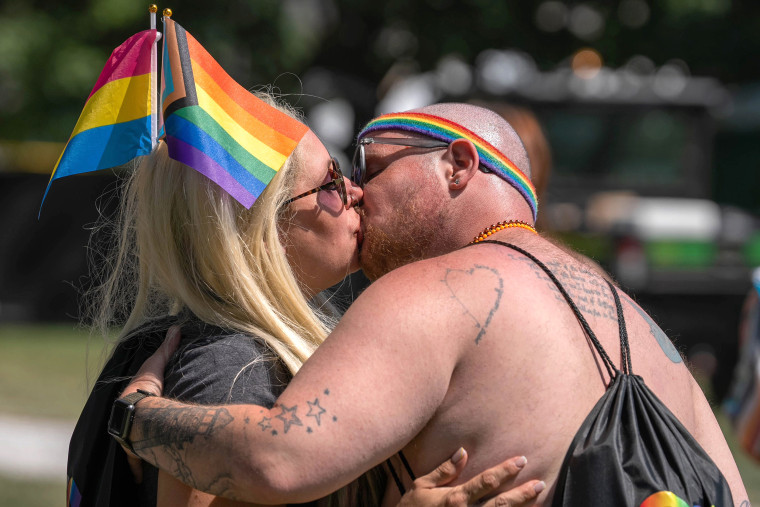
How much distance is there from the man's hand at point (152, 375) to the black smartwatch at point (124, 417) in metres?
0.03

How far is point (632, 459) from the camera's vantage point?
1.98 metres

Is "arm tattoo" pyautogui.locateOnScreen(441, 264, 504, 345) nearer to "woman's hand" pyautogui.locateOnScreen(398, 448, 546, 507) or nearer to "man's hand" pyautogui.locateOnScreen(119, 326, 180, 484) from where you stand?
"woman's hand" pyautogui.locateOnScreen(398, 448, 546, 507)

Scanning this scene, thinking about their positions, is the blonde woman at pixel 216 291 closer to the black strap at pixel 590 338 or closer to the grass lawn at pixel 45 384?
the black strap at pixel 590 338

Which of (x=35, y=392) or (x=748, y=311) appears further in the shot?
(x=35, y=392)

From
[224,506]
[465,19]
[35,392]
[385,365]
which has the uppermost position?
[465,19]

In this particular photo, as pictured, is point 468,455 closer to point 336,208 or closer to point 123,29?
point 336,208

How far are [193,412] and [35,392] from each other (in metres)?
7.76

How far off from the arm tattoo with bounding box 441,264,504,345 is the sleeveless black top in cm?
23

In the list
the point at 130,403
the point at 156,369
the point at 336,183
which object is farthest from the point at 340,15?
the point at 130,403

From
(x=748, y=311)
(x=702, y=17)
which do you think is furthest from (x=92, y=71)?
(x=748, y=311)

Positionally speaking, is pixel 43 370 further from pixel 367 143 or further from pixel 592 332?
pixel 592 332

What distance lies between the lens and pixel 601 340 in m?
2.18

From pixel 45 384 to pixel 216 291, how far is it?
786 cm

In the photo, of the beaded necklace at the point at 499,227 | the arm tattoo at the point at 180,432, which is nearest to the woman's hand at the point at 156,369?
the arm tattoo at the point at 180,432
